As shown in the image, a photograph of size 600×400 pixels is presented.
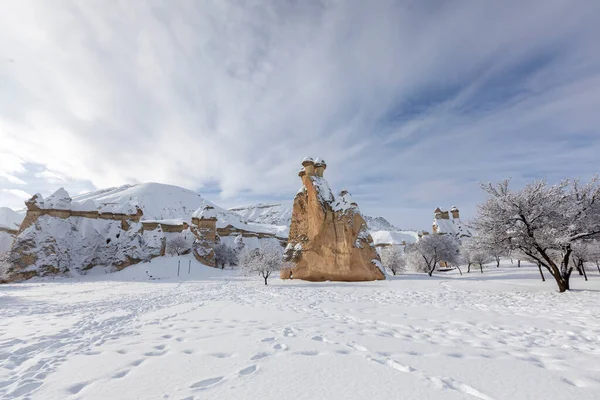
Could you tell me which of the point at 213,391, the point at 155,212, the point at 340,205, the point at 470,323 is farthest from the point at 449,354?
the point at 155,212

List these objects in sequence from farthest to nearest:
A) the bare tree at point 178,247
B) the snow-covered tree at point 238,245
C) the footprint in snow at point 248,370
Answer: the snow-covered tree at point 238,245 → the bare tree at point 178,247 → the footprint in snow at point 248,370

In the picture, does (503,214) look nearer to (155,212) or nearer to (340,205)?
(340,205)

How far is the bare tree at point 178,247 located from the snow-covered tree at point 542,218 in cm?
5381

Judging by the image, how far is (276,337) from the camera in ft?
16.5

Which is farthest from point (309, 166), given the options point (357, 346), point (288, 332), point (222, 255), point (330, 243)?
point (222, 255)

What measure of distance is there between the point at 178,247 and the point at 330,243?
135ft

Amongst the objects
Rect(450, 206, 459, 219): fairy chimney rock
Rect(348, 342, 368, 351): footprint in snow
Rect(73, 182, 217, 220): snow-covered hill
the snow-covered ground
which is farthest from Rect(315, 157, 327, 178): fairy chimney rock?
Rect(73, 182, 217, 220): snow-covered hill

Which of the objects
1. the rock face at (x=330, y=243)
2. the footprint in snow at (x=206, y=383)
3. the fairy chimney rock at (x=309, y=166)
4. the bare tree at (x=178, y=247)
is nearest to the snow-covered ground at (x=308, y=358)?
the footprint in snow at (x=206, y=383)

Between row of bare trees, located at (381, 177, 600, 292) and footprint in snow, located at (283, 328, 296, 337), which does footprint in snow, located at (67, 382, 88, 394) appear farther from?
row of bare trees, located at (381, 177, 600, 292)

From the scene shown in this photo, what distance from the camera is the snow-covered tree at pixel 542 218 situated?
12.6 metres

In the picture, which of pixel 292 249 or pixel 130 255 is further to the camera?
pixel 130 255

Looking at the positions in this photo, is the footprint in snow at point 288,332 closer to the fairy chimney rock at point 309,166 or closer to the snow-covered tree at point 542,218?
the snow-covered tree at point 542,218

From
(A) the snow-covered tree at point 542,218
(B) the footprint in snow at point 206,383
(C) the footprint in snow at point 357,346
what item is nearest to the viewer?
(B) the footprint in snow at point 206,383

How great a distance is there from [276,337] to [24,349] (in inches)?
180
